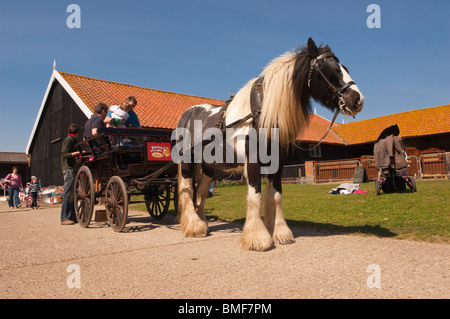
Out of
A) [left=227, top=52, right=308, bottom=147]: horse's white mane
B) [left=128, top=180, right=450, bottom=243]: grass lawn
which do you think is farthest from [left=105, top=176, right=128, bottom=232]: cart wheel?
[left=227, top=52, right=308, bottom=147]: horse's white mane

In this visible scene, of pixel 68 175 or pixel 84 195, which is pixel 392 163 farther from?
pixel 68 175

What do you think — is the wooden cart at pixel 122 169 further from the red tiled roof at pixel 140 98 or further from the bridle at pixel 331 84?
the red tiled roof at pixel 140 98

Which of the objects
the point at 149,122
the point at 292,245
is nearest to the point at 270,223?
the point at 292,245

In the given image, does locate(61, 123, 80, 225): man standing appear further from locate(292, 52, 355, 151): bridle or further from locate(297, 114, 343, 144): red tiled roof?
locate(297, 114, 343, 144): red tiled roof

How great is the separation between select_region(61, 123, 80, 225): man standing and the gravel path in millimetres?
2241

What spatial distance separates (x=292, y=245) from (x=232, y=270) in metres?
1.21

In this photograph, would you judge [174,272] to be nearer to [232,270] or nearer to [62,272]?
[232,270]

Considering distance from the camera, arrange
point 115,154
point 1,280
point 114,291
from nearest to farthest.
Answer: point 114,291
point 1,280
point 115,154

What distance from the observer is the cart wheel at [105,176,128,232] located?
5.07m

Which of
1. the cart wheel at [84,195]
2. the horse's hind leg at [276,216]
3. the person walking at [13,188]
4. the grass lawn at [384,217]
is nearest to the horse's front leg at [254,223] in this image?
the horse's hind leg at [276,216]

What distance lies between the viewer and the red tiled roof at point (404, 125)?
23.9m
